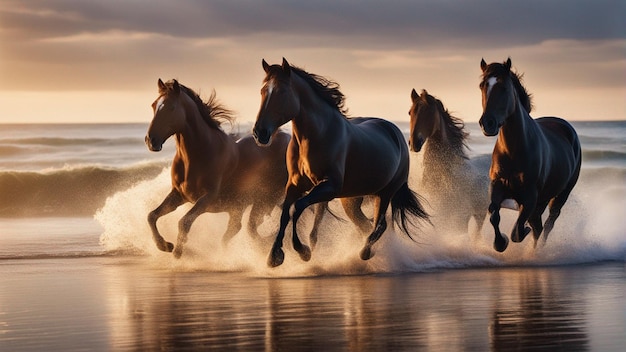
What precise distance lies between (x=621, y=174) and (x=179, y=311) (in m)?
25.7

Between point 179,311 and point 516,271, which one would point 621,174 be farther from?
point 179,311

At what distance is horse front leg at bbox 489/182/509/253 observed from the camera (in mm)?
14125

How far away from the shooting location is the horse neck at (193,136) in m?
15.2

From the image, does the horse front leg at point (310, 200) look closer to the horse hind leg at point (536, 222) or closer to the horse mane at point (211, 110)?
the horse mane at point (211, 110)

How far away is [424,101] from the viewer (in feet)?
52.9

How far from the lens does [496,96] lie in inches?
548

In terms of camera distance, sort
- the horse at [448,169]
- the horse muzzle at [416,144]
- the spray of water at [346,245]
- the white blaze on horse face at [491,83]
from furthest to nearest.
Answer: the horse at [448,169], the horse muzzle at [416,144], the spray of water at [346,245], the white blaze on horse face at [491,83]

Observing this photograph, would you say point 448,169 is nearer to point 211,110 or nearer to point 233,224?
point 233,224

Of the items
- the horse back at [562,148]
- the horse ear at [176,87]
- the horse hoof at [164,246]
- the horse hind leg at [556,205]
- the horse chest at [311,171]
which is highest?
the horse ear at [176,87]

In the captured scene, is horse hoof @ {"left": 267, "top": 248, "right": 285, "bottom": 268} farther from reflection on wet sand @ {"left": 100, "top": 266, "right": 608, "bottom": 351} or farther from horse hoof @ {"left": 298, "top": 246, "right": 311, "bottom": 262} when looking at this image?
horse hoof @ {"left": 298, "top": 246, "right": 311, "bottom": 262}

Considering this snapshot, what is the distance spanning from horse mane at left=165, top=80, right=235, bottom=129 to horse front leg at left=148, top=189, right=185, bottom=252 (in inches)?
32.8

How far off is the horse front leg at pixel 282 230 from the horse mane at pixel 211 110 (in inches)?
83.6

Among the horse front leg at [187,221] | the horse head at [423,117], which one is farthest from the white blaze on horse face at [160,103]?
the horse head at [423,117]

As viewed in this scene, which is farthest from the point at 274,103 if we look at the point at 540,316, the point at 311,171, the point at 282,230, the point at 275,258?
the point at 540,316
